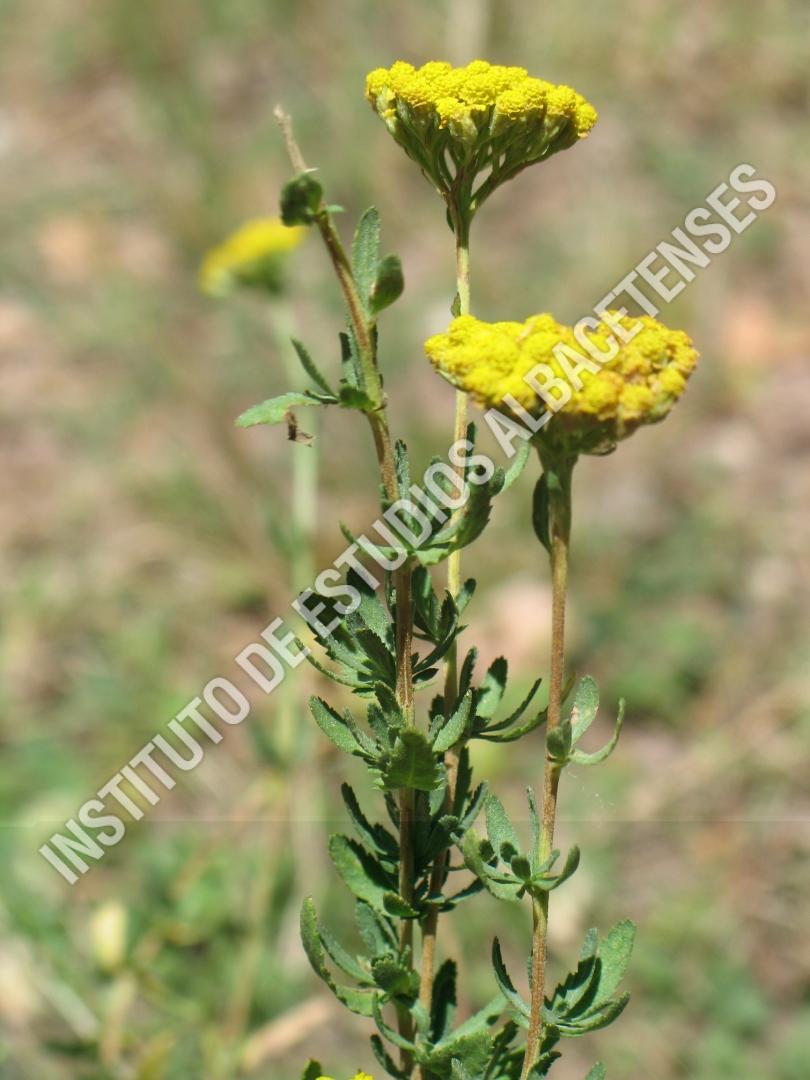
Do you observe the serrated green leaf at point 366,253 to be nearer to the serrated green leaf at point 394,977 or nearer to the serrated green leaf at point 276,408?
the serrated green leaf at point 276,408

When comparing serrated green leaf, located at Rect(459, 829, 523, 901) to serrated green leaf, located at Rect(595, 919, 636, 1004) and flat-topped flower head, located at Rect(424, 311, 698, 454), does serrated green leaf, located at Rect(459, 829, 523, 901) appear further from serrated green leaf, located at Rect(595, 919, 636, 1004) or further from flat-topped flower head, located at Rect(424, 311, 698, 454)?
flat-topped flower head, located at Rect(424, 311, 698, 454)

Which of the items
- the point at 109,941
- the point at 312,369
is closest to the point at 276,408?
the point at 312,369

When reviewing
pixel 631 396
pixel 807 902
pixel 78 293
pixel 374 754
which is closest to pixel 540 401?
pixel 631 396

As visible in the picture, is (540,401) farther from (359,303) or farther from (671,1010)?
(671,1010)

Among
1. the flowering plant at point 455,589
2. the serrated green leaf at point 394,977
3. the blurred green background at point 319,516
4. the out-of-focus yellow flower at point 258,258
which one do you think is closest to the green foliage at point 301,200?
the flowering plant at point 455,589

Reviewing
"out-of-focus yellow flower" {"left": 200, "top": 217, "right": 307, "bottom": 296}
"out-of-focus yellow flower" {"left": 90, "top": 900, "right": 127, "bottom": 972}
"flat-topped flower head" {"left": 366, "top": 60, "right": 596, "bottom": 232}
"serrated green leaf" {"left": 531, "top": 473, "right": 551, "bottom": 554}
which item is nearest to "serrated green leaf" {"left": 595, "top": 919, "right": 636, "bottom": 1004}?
"serrated green leaf" {"left": 531, "top": 473, "right": 551, "bottom": 554}

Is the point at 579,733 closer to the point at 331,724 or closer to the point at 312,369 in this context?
the point at 331,724
